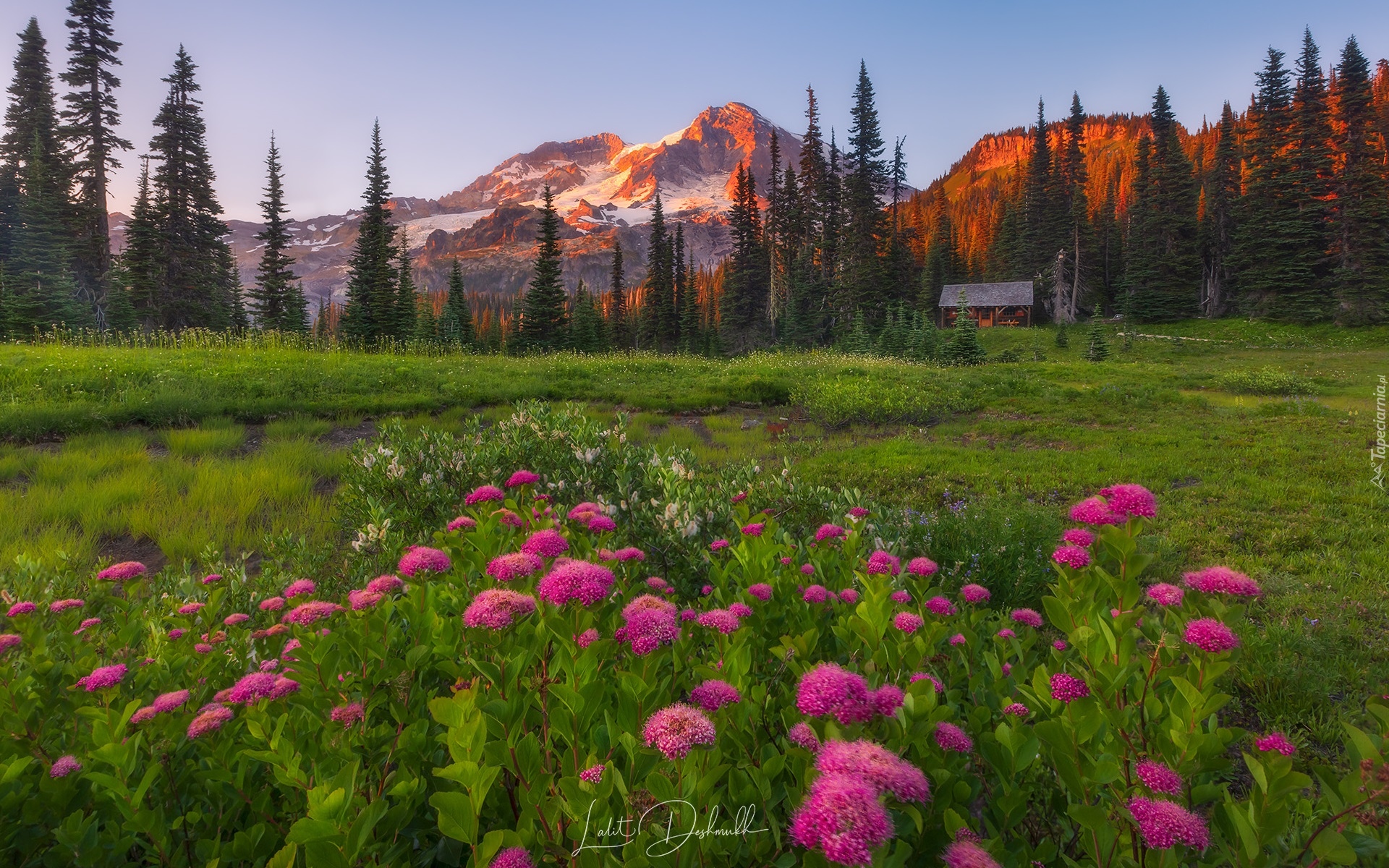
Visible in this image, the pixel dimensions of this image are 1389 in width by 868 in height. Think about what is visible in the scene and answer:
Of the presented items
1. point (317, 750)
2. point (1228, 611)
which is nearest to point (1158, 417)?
point (1228, 611)

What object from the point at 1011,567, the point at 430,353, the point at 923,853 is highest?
the point at 430,353

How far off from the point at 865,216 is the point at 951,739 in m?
49.2

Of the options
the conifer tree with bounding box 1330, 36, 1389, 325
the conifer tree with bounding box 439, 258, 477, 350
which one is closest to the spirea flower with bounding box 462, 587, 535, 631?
the conifer tree with bounding box 439, 258, 477, 350

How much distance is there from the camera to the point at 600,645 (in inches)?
60.5

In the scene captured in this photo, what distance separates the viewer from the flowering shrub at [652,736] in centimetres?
113

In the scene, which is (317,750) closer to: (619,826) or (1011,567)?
(619,826)

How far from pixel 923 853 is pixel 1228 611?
106 centimetres

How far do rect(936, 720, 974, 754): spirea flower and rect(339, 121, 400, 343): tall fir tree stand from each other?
129 feet

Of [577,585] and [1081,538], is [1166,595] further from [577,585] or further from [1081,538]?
[577,585]

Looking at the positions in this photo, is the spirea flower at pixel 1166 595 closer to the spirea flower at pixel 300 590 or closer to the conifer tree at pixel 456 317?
the spirea flower at pixel 300 590

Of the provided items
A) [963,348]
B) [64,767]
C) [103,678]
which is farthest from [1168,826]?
[963,348]

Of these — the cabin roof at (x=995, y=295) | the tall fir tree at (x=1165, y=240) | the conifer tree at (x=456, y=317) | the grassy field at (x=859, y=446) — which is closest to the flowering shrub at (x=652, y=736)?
the grassy field at (x=859, y=446)

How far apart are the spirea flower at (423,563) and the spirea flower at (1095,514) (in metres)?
2.22

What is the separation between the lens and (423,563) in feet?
6.79
